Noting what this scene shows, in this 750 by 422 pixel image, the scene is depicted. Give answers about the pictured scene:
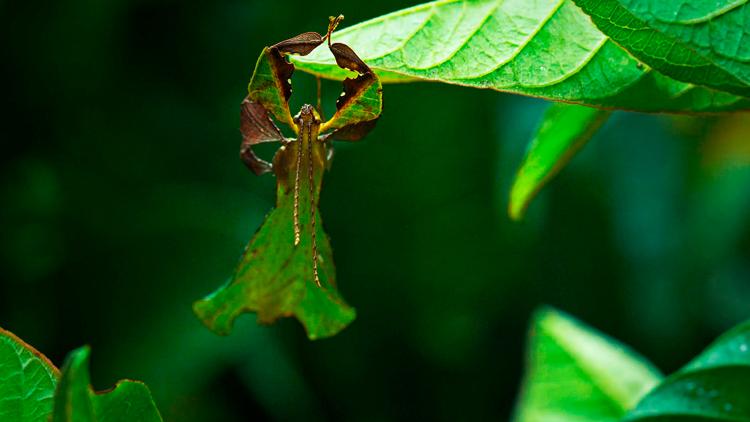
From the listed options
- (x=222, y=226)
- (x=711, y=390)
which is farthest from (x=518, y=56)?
(x=222, y=226)

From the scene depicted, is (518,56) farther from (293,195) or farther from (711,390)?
(711,390)

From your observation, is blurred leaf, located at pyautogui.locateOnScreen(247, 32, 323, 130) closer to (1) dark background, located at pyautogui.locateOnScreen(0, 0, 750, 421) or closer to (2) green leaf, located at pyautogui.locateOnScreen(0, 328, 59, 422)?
(2) green leaf, located at pyautogui.locateOnScreen(0, 328, 59, 422)

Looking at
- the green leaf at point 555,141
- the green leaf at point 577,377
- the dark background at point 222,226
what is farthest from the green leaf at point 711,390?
the dark background at point 222,226

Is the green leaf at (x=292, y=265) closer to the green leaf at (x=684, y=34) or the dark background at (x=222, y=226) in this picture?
the green leaf at (x=684, y=34)

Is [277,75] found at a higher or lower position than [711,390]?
higher

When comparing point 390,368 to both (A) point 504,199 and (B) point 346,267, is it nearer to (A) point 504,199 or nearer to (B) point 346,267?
(B) point 346,267

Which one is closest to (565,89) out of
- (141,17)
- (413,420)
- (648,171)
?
(413,420)
